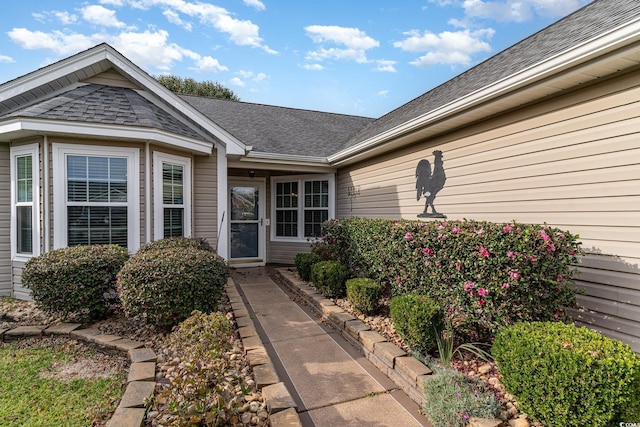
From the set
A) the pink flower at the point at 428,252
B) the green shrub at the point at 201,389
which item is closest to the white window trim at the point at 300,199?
the pink flower at the point at 428,252

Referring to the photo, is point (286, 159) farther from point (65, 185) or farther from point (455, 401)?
point (455, 401)

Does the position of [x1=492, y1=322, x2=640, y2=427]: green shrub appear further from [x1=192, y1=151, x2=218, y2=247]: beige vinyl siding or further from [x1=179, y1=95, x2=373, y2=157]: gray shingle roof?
[x1=179, y1=95, x2=373, y2=157]: gray shingle roof

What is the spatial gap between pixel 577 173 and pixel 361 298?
Result: 2867mm

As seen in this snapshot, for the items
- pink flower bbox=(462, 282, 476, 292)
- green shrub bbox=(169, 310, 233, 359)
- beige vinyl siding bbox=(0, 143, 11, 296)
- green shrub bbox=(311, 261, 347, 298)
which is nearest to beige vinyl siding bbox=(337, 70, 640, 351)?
pink flower bbox=(462, 282, 476, 292)

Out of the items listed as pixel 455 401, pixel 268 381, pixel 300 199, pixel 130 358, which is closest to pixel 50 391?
pixel 130 358

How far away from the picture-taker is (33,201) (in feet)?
16.2

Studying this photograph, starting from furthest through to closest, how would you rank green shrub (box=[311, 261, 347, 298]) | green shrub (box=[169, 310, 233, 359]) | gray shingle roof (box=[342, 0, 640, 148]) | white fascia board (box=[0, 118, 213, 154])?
green shrub (box=[311, 261, 347, 298]), white fascia board (box=[0, 118, 213, 154]), gray shingle roof (box=[342, 0, 640, 148]), green shrub (box=[169, 310, 233, 359])

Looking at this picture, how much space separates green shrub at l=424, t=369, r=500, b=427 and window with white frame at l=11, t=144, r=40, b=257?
5.98 meters

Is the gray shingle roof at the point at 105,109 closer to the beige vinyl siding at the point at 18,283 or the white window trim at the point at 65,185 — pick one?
the white window trim at the point at 65,185

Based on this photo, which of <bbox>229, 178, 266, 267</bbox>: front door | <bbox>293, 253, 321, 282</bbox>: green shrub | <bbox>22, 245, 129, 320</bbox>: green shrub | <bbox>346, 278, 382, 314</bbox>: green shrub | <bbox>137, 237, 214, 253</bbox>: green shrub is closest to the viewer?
<bbox>22, 245, 129, 320</bbox>: green shrub

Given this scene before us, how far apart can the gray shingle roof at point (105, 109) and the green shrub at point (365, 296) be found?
4054mm

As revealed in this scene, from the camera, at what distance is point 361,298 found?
4.31 meters

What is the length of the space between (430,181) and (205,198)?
14.7ft

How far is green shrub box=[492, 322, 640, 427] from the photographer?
6.21ft
